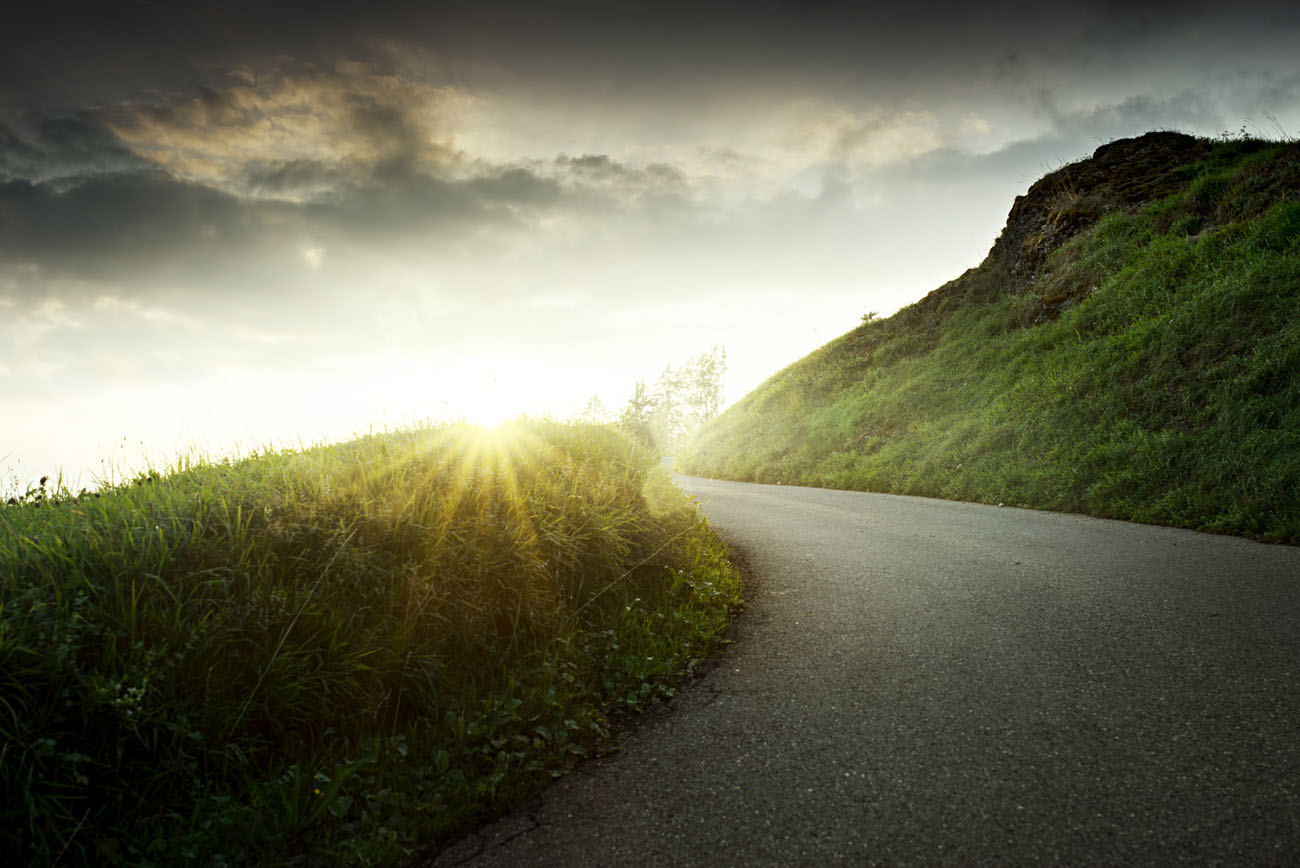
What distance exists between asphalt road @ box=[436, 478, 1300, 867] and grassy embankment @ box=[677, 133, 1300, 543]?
2956 mm

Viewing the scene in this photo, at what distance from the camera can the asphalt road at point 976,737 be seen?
255 centimetres

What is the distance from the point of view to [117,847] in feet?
8.00

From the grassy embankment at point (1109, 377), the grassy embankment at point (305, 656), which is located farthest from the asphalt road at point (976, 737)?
the grassy embankment at point (1109, 377)

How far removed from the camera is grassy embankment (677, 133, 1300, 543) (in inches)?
326

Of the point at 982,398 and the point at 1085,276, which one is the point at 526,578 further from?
the point at 1085,276

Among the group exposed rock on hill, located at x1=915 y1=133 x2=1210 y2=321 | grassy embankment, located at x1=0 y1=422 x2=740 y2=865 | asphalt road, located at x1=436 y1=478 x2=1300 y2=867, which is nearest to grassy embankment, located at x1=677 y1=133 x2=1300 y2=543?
exposed rock on hill, located at x1=915 y1=133 x2=1210 y2=321

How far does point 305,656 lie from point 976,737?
332 cm

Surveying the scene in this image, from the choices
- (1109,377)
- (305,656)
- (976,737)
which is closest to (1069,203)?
(1109,377)

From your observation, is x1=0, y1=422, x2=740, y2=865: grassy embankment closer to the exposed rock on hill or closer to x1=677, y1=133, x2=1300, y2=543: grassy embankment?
x1=677, y1=133, x2=1300, y2=543: grassy embankment

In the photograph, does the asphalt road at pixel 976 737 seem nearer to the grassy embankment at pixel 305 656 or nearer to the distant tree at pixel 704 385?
the grassy embankment at pixel 305 656

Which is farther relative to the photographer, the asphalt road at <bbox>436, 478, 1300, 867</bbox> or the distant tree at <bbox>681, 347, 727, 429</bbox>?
the distant tree at <bbox>681, 347, 727, 429</bbox>

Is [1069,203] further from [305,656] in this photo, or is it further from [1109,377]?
[305,656]

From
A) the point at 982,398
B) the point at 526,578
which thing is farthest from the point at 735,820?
the point at 982,398

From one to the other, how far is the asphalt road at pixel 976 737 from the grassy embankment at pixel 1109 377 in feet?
9.70
